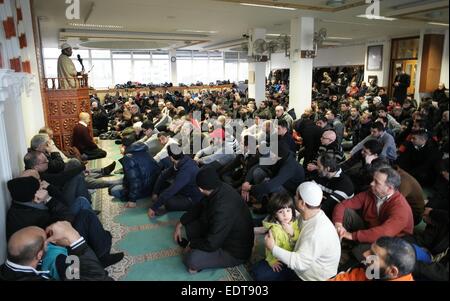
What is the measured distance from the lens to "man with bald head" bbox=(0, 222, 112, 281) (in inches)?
73.0

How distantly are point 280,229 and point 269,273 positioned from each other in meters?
0.38

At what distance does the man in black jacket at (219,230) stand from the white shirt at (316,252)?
0.57 m

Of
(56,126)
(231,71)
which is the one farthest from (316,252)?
(231,71)

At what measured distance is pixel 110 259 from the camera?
9.27 feet

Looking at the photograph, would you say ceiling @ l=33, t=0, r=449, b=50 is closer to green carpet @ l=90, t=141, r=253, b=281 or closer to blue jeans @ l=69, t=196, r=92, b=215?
green carpet @ l=90, t=141, r=253, b=281

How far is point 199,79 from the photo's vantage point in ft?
67.4

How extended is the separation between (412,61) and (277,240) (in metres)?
13.6

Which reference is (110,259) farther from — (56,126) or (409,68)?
(409,68)

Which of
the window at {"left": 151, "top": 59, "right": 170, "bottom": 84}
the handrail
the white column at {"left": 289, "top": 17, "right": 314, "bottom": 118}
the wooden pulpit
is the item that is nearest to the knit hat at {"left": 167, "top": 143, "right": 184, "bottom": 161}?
the wooden pulpit

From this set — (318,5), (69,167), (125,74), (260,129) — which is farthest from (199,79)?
(69,167)

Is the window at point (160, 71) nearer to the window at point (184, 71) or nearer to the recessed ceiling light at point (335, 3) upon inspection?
the window at point (184, 71)

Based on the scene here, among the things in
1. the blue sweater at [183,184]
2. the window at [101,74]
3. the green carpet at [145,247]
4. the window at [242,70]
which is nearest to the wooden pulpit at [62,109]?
the green carpet at [145,247]

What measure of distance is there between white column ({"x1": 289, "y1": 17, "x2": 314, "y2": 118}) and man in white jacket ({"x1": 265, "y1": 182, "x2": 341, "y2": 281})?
6.91m
